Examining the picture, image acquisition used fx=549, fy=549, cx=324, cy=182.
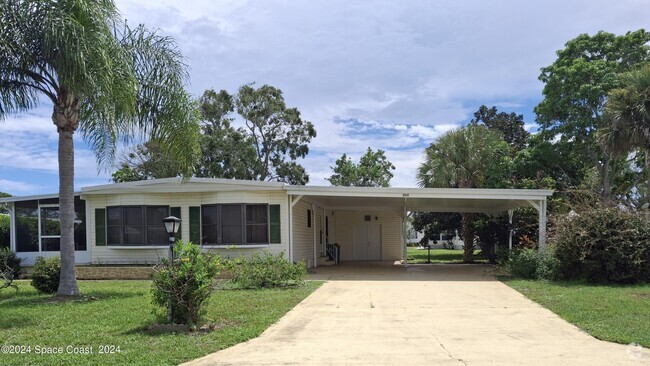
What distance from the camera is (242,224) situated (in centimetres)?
1792

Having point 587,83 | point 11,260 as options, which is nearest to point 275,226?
point 11,260

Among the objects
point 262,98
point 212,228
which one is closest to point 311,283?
point 212,228

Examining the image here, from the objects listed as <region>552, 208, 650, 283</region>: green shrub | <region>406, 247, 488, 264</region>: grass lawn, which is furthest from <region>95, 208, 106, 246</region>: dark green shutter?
<region>552, 208, 650, 283</region>: green shrub

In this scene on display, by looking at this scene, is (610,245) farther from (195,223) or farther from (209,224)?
(195,223)

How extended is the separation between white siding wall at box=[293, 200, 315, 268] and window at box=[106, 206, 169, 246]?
4398 millimetres

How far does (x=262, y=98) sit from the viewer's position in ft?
118

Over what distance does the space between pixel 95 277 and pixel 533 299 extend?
12.9m

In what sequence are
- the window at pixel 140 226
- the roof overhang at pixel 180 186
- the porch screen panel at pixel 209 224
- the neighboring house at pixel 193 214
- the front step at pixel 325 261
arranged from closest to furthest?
1. the neighboring house at pixel 193 214
2. the roof overhang at pixel 180 186
3. the porch screen panel at pixel 209 224
4. the window at pixel 140 226
5. the front step at pixel 325 261

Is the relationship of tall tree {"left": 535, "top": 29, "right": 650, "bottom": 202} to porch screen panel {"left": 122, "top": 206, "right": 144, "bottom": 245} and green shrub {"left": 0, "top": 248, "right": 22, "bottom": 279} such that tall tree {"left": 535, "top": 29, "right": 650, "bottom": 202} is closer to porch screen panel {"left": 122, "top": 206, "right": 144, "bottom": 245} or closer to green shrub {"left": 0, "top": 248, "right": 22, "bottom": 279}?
porch screen panel {"left": 122, "top": 206, "right": 144, "bottom": 245}

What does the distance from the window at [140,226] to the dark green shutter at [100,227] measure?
0.51 m

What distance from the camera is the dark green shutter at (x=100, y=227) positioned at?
18.9 metres

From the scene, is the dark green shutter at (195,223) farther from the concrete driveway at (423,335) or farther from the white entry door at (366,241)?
the white entry door at (366,241)

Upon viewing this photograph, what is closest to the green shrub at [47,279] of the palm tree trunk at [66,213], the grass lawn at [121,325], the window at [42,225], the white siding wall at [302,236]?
the grass lawn at [121,325]

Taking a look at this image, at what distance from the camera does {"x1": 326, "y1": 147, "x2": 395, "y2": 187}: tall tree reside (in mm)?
42781
